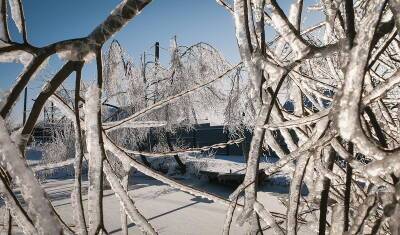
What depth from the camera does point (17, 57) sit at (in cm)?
67

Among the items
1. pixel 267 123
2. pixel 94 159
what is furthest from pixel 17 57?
pixel 267 123

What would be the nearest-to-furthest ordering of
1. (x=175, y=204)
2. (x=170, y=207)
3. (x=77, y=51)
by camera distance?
(x=77, y=51) → (x=170, y=207) → (x=175, y=204)

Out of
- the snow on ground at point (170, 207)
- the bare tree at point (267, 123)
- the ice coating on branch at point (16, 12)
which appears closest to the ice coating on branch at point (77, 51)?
the bare tree at point (267, 123)

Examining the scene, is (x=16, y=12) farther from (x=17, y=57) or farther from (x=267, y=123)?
(x=267, y=123)

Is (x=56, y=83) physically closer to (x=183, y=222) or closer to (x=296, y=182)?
(x=296, y=182)

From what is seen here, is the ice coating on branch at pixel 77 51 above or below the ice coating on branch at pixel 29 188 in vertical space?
above

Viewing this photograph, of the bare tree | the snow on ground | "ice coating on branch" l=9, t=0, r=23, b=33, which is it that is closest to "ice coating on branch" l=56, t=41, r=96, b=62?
the bare tree

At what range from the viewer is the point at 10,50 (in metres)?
0.63

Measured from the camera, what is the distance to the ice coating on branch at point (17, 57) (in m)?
0.65

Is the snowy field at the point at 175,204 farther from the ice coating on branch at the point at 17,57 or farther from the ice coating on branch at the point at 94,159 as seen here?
the ice coating on branch at the point at 17,57

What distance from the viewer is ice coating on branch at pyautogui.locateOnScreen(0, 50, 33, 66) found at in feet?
2.15

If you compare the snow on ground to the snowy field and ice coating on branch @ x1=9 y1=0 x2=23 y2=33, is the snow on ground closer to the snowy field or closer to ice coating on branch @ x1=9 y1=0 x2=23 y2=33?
the snowy field

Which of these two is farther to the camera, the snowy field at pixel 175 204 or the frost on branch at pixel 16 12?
the snowy field at pixel 175 204

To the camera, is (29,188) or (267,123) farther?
(267,123)
